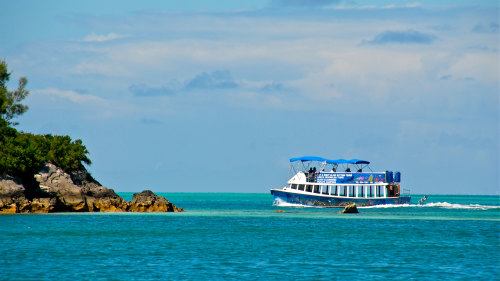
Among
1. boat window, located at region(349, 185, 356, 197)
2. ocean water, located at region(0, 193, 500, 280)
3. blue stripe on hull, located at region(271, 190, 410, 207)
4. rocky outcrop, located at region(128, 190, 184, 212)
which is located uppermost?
boat window, located at region(349, 185, 356, 197)

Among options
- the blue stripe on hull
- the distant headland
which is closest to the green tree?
the distant headland

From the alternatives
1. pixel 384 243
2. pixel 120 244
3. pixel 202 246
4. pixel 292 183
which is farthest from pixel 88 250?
pixel 292 183

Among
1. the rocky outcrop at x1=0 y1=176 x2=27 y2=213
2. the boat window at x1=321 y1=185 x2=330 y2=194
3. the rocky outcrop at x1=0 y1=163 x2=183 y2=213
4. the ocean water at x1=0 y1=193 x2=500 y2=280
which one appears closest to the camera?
the ocean water at x1=0 y1=193 x2=500 y2=280

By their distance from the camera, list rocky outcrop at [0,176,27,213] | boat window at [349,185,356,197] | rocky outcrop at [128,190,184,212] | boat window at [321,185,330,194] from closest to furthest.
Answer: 1. rocky outcrop at [0,176,27,213]
2. rocky outcrop at [128,190,184,212]
3. boat window at [321,185,330,194]
4. boat window at [349,185,356,197]

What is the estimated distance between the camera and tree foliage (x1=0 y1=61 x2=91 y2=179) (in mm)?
61750

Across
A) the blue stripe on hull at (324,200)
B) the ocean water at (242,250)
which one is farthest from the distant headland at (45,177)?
the blue stripe on hull at (324,200)

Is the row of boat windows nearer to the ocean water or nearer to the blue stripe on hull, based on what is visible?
the blue stripe on hull

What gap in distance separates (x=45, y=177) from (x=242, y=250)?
37.1 metres

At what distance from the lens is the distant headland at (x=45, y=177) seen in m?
61.7

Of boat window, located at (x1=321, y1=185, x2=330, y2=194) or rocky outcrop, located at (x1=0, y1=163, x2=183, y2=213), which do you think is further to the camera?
boat window, located at (x1=321, y1=185, x2=330, y2=194)

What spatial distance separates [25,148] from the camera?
64.2 metres

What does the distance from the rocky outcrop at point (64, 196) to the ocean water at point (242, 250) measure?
12.8 ft

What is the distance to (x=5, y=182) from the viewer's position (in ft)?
199

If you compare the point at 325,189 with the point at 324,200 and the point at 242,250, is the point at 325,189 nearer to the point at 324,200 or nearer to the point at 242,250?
the point at 324,200
